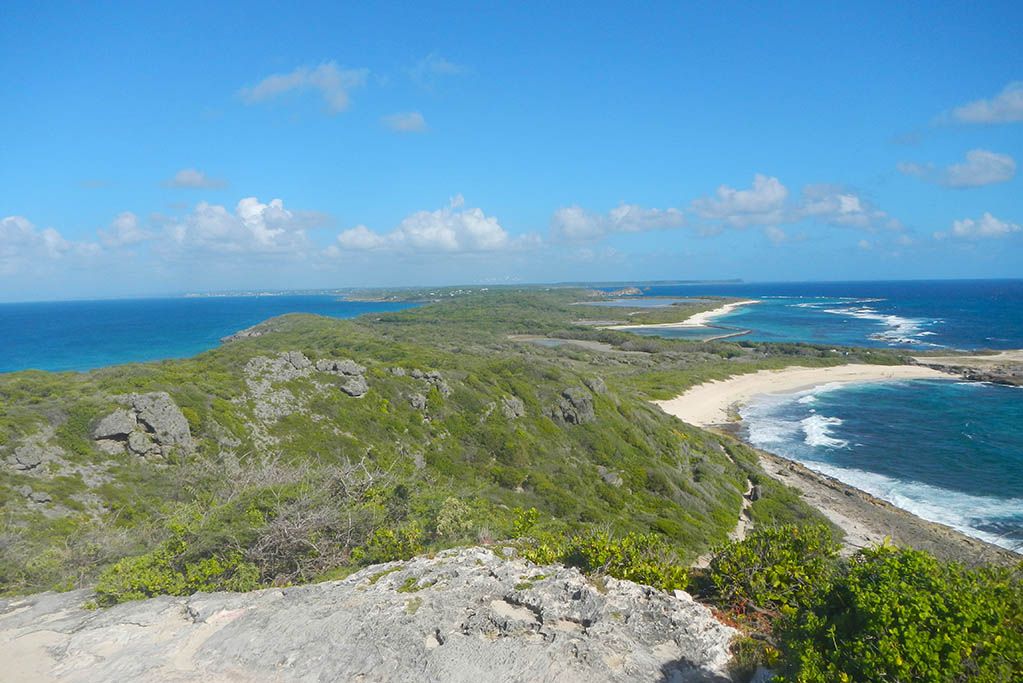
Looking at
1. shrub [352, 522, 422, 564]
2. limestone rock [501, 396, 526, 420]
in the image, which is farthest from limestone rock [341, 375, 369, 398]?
shrub [352, 522, 422, 564]

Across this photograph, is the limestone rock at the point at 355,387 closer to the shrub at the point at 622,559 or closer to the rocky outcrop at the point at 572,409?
the rocky outcrop at the point at 572,409

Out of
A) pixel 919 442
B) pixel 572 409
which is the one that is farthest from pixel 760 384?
pixel 572 409

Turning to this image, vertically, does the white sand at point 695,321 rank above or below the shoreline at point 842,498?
above

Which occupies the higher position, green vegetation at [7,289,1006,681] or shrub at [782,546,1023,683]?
shrub at [782,546,1023,683]

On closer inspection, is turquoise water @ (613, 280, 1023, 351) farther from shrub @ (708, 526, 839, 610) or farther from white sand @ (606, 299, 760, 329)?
shrub @ (708, 526, 839, 610)

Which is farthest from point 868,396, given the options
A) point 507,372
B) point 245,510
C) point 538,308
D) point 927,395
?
point 538,308

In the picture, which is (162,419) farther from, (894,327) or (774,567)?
(894,327)

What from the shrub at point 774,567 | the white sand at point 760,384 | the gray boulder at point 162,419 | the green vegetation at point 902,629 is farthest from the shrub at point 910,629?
the white sand at point 760,384
